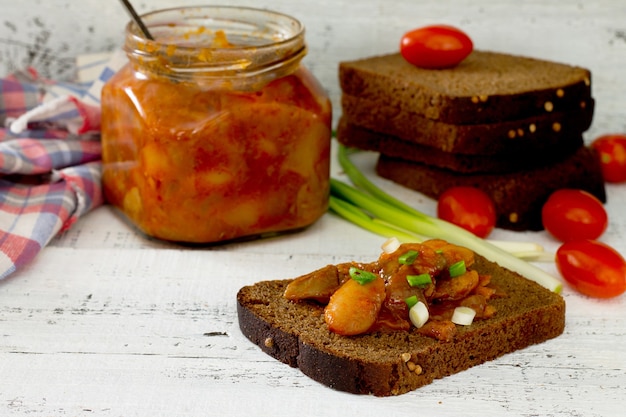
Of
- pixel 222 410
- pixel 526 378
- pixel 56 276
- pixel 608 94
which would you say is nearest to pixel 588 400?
pixel 526 378

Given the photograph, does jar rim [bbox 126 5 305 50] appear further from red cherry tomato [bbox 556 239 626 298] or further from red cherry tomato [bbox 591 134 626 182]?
red cherry tomato [bbox 591 134 626 182]

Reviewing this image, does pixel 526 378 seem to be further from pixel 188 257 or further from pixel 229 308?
pixel 188 257

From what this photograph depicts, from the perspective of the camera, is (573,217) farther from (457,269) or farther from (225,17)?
(225,17)

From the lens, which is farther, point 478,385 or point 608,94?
point 608,94

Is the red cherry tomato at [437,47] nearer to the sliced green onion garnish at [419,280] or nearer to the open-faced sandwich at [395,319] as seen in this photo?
the open-faced sandwich at [395,319]

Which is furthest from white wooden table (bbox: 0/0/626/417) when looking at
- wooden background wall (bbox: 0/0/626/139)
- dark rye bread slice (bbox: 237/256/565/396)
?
wooden background wall (bbox: 0/0/626/139)

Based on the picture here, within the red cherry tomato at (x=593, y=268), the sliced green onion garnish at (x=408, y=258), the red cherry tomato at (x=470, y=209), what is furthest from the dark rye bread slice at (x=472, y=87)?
the sliced green onion garnish at (x=408, y=258)
